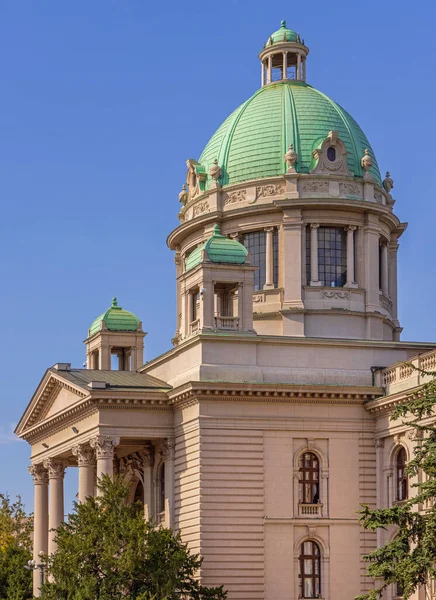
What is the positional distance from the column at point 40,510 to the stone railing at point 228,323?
56.7 ft

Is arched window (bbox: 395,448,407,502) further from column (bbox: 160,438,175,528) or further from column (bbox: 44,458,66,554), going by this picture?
column (bbox: 44,458,66,554)

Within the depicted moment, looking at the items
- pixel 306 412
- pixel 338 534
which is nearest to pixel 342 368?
pixel 306 412

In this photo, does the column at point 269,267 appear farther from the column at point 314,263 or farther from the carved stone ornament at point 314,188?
the carved stone ornament at point 314,188

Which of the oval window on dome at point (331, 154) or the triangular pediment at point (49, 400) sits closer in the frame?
the triangular pediment at point (49, 400)

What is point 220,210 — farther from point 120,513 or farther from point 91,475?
point 120,513

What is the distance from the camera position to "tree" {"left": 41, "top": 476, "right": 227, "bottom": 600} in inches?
2366

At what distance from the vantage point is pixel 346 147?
77938mm

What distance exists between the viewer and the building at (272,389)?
214 ft

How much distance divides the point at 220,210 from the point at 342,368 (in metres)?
12.8

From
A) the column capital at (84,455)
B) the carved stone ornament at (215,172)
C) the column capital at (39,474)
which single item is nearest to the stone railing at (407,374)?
the column capital at (84,455)

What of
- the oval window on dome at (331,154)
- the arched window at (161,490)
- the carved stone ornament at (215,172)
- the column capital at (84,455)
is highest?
the oval window on dome at (331,154)

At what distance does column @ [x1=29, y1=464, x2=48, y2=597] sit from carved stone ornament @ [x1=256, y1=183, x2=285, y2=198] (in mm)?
17936

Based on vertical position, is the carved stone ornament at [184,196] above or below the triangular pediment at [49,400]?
above

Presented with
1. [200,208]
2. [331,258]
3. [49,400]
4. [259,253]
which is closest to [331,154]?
[331,258]
